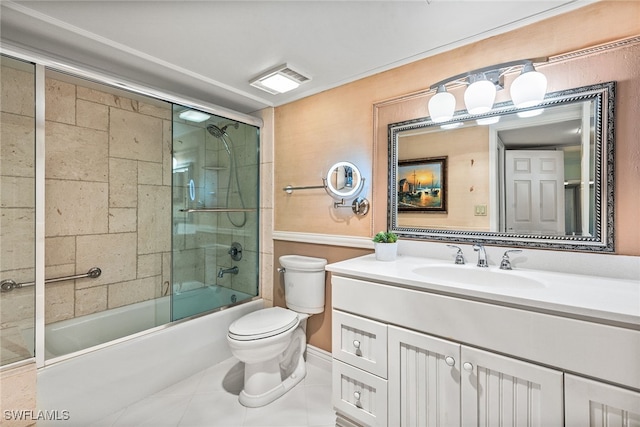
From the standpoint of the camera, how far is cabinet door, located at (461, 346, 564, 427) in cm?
89

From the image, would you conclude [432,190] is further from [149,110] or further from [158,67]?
[149,110]

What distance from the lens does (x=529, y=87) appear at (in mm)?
1223

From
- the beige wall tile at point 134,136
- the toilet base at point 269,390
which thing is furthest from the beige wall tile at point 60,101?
the toilet base at point 269,390

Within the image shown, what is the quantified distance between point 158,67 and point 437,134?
5.83 ft

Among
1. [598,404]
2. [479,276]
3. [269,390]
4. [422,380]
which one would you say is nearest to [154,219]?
[269,390]

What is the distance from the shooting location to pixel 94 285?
2094 millimetres

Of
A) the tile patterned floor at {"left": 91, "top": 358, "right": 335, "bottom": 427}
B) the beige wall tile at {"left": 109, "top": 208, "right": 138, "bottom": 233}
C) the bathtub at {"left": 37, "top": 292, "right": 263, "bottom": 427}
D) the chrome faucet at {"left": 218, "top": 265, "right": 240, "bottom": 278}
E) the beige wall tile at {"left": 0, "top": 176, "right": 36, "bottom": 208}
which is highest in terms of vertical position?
the beige wall tile at {"left": 0, "top": 176, "right": 36, "bottom": 208}

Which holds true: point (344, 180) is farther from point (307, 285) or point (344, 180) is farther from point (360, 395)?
point (360, 395)

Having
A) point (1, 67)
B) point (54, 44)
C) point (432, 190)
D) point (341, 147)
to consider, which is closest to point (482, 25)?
point (432, 190)

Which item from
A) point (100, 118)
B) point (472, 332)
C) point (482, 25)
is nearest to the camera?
point (472, 332)

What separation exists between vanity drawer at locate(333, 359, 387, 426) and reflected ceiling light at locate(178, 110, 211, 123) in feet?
6.46

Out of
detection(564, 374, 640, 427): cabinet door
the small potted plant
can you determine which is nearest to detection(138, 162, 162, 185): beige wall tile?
the small potted plant

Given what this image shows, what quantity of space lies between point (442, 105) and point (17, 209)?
2.36 meters

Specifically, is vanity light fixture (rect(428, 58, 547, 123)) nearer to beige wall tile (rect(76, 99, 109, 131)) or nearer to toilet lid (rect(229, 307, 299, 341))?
toilet lid (rect(229, 307, 299, 341))
